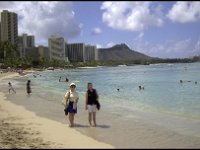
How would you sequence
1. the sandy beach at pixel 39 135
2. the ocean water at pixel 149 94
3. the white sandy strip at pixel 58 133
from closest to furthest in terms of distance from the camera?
the sandy beach at pixel 39 135, the white sandy strip at pixel 58 133, the ocean water at pixel 149 94

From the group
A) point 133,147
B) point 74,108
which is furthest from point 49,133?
point 133,147

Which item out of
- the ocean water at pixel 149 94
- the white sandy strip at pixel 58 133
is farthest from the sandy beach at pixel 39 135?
the ocean water at pixel 149 94

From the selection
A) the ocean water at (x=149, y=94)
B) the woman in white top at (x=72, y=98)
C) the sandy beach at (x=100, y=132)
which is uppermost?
the woman in white top at (x=72, y=98)

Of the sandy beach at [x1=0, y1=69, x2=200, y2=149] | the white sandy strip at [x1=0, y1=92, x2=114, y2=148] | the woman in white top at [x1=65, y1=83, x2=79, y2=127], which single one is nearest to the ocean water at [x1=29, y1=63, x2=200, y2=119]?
the sandy beach at [x1=0, y1=69, x2=200, y2=149]

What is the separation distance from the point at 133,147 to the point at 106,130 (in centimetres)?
292

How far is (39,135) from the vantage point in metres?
12.5

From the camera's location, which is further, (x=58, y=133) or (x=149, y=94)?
(x=149, y=94)

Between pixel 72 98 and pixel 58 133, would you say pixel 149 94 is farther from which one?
pixel 58 133

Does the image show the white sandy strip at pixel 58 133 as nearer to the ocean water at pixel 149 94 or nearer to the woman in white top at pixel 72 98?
the woman in white top at pixel 72 98

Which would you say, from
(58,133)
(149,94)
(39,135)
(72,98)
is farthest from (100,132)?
(149,94)

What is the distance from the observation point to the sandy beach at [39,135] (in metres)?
10.9

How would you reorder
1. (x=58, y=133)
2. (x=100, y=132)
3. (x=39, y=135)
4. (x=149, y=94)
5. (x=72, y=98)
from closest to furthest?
(x=39, y=135)
(x=58, y=133)
(x=100, y=132)
(x=72, y=98)
(x=149, y=94)

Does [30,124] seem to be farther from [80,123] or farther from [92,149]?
[92,149]

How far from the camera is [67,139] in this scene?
38.5 feet
